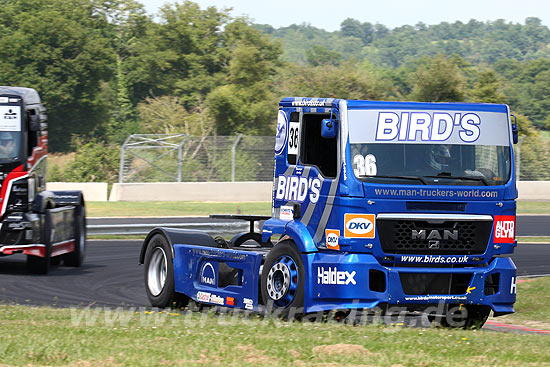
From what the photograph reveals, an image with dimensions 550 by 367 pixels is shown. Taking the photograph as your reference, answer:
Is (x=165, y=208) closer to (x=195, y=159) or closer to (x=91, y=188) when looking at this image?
(x=195, y=159)

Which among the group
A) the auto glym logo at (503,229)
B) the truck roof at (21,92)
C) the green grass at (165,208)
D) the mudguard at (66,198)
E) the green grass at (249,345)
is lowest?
the green grass at (165,208)

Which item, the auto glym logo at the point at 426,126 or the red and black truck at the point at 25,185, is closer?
the auto glym logo at the point at 426,126

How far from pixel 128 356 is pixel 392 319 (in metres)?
4.83

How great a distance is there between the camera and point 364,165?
31.4ft

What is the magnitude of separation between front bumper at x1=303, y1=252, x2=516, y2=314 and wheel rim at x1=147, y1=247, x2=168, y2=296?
302 cm

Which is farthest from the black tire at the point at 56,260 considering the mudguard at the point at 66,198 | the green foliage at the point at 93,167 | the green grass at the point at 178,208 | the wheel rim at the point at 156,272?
the green foliage at the point at 93,167

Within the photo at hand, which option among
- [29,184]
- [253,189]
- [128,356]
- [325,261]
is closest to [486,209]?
[325,261]

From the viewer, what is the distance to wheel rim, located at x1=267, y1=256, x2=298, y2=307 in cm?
987

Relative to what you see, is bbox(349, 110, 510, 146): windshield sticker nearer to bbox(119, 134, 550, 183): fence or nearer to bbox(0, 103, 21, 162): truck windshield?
bbox(0, 103, 21, 162): truck windshield

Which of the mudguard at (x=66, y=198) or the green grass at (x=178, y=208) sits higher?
the mudguard at (x=66, y=198)

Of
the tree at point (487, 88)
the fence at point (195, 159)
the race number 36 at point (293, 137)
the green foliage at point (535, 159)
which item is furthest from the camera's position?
the tree at point (487, 88)

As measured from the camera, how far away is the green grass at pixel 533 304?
12.5m

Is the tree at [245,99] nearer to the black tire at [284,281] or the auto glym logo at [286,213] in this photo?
the auto glym logo at [286,213]

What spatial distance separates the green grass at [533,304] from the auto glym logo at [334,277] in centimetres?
369
